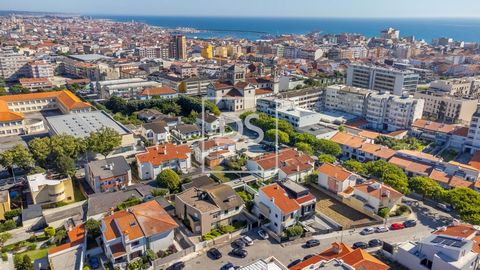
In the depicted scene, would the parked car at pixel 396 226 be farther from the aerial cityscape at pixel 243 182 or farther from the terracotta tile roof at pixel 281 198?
the terracotta tile roof at pixel 281 198

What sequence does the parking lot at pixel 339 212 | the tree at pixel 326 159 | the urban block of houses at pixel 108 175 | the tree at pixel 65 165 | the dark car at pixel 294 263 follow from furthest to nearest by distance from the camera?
the tree at pixel 326 159 < the tree at pixel 65 165 < the urban block of houses at pixel 108 175 < the parking lot at pixel 339 212 < the dark car at pixel 294 263

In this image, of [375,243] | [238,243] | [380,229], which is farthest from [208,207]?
[380,229]

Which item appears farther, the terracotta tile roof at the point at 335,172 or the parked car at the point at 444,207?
the terracotta tile roof at the point at 335,172

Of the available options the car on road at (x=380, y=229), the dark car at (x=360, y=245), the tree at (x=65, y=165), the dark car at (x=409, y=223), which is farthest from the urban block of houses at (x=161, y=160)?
the dark car at (x=409, y=223)

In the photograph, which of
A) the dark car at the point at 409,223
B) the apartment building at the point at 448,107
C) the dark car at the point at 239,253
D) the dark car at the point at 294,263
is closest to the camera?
the dark car at the point at 294,263

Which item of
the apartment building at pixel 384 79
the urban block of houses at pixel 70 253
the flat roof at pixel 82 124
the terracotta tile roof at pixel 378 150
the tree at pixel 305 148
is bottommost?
the urban block of houses at pixel 70 253

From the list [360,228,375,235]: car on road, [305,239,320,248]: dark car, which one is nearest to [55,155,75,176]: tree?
[305,239,320,248]: dark car

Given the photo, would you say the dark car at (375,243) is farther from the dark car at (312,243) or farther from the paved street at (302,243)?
the dark car at (312,243)

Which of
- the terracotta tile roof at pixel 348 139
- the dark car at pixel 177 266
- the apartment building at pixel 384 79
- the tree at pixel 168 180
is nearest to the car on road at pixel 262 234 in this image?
the dark car at pixel 177 266

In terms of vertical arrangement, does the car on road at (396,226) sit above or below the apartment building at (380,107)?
below
